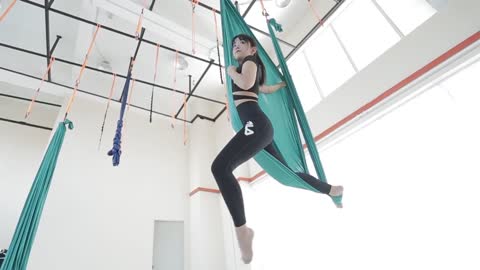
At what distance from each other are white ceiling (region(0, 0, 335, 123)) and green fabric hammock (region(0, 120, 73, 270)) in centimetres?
202

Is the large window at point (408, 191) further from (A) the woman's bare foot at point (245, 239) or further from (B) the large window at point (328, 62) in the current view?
(A) the woman's bare foot at point (245, 239)

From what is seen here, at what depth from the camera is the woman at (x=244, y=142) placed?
116cm

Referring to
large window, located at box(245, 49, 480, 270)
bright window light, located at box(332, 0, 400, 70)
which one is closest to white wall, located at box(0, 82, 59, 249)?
large window, located at box(245, 49, 480, 270)

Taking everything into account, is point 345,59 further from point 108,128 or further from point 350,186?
point 108,128

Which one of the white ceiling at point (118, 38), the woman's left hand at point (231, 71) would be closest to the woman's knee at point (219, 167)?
the woman's left hand at point (231, 71)

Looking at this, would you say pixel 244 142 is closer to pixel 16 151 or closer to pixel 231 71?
pixel 231 71

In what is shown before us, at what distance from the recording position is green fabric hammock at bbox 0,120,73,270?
7.22ft

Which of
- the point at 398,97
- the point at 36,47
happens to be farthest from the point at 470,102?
the point at 36,47

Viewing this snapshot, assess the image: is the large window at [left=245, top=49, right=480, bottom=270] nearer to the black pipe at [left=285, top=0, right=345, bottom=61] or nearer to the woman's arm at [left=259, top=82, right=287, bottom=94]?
the woman's arm at [left=259, top=82, right=287, bottom=94]

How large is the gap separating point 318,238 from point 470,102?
1966 mm

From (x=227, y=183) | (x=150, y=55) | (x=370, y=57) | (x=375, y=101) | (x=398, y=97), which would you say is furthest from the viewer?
(x=150, y=55)

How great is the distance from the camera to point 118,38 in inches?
165

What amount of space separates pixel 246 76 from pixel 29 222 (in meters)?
2.35

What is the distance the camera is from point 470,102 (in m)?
2.10
